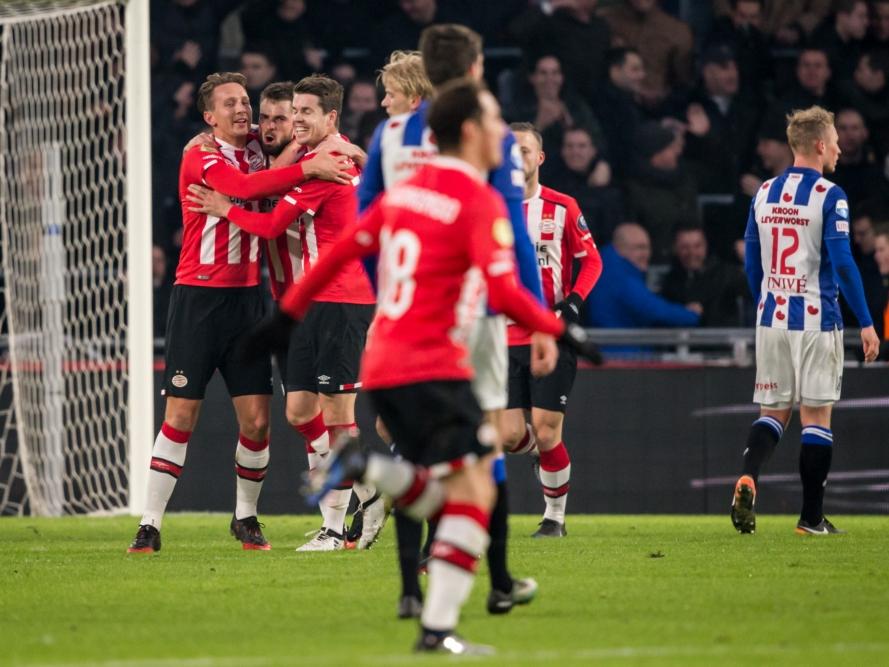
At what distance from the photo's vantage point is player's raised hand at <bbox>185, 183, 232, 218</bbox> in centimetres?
776

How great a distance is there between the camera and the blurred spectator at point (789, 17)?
14180 millimetres

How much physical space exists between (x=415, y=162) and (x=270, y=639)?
190 centimetres

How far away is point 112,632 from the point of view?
502 centimetres

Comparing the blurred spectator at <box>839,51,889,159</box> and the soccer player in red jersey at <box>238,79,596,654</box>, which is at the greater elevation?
the blurred spectator at <box>839,51,889,159</box>

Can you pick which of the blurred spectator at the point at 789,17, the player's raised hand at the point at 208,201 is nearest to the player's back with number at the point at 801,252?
the player's raised hand at the point at 208,201

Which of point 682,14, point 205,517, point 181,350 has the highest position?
point 682,14

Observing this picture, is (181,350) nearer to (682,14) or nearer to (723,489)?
(723,489)

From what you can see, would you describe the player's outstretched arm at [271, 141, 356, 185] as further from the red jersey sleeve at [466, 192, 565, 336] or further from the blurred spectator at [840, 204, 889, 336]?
the blurred spectator at [840, 204, 889, 336]

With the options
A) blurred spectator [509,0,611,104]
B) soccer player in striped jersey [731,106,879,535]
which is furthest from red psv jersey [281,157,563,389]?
blurred spectator [509,0,611,104]

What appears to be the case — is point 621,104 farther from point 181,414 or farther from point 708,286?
point 181,414

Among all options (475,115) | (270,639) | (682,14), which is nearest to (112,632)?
(270,639)

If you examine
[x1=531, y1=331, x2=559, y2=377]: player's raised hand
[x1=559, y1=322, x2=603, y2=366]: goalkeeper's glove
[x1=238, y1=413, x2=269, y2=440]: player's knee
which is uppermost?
[x1=559, y1=322, x2=603, y2=366]: goalkeeper's glove

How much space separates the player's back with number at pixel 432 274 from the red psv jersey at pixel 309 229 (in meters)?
3.15

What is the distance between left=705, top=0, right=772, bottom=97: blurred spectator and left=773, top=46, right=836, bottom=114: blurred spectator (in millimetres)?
328
